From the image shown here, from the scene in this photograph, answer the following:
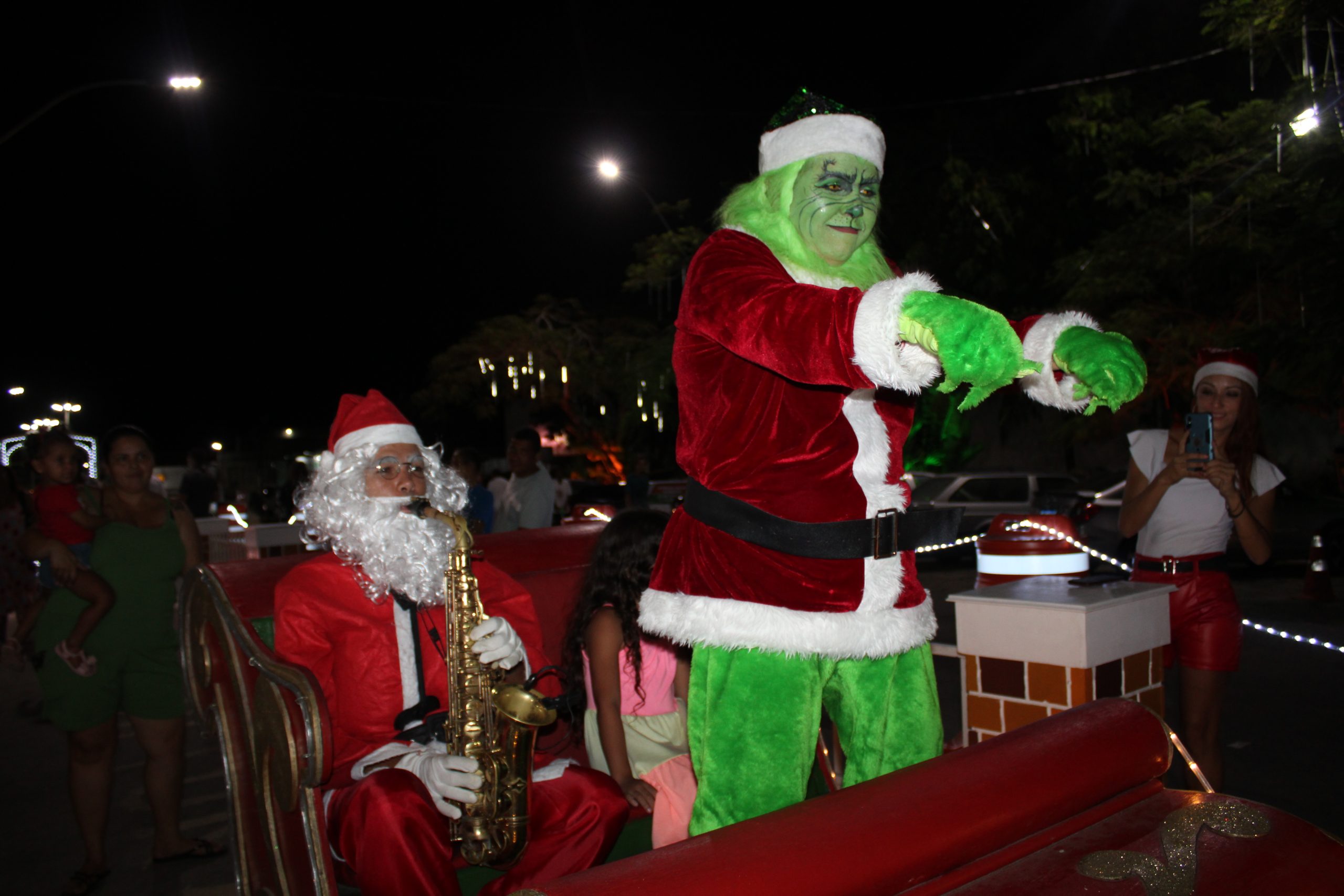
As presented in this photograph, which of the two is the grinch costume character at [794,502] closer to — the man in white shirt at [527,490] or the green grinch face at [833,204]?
the green grinch face at [833,204]

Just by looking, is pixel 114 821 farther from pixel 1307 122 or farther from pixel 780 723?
pixel 1307 122

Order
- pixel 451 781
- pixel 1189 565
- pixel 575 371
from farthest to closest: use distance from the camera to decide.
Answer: pixel 575 371, pixel 1189 565, pixel 451 781

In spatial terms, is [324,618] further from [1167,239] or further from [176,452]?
[176,452]

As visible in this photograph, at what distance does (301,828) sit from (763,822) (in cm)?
170

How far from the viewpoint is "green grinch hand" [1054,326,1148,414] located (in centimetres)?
166

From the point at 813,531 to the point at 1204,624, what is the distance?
256cm

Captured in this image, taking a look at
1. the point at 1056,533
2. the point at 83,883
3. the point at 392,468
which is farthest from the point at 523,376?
the point at 392,468

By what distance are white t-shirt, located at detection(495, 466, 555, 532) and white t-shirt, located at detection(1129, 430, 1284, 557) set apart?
4.70m

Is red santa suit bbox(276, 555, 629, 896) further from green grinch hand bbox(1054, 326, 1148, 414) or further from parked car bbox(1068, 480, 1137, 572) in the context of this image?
parked car bbox(1068, 480, 1137, 572)

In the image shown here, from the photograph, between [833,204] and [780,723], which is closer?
[780,723]

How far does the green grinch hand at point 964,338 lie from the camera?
1.52 meters

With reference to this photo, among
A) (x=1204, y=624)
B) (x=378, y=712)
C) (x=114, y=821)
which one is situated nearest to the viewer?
(x=378, y=712)

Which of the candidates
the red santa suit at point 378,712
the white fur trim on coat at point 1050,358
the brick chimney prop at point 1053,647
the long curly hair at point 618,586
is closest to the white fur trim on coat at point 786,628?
the white fur trim on coat at point 1050,358

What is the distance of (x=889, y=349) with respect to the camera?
161 centimetres
